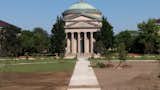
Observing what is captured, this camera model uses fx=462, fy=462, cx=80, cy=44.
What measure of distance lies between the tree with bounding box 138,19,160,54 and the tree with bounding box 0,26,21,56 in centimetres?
3187

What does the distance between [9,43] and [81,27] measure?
2115 centimetres

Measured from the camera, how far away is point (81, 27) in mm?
123562

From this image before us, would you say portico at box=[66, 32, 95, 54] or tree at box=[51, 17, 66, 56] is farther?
portico at box=[66, 32, 95, 54]

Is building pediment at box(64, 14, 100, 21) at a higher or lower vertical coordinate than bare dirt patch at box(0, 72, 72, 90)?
higher

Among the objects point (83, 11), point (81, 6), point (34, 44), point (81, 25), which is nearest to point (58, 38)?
point (34, 44)

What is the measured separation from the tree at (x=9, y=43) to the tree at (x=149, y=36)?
31.9 meters

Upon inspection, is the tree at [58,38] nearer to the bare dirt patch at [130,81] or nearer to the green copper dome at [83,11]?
the green copper dome at [83,11]

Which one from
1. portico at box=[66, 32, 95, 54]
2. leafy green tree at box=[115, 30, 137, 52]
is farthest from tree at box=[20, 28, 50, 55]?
leafy green tree at box=[115, 30, 137, 52]

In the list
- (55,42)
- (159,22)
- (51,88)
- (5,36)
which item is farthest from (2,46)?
(51,88)

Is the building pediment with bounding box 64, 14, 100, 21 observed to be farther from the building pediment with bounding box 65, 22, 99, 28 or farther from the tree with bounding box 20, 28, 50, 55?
the tree with bounding box 20, 28, 50, 55

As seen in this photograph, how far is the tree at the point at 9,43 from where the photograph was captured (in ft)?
350

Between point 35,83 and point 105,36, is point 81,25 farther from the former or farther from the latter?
point 35,83

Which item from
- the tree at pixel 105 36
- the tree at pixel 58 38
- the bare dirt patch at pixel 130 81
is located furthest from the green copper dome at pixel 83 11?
the bare dirt patch at pixel 130 81

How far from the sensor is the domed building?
405 ft
